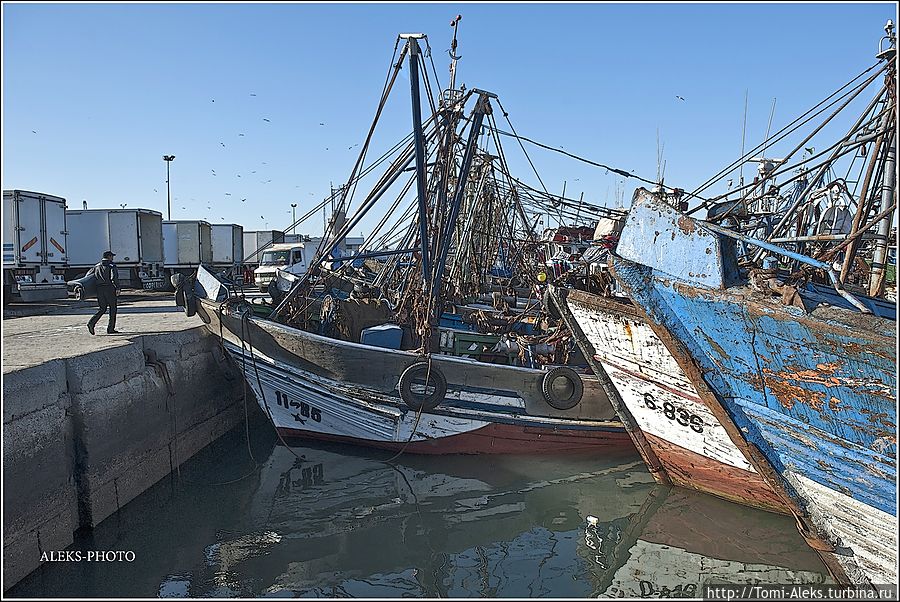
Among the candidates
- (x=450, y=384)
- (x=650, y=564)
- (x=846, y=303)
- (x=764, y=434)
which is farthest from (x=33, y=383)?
(x=846, y=303)

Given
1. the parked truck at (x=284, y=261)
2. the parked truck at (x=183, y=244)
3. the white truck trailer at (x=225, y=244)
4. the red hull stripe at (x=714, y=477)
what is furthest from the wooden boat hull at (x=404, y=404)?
the white truck trailer at (x=225, y=244)

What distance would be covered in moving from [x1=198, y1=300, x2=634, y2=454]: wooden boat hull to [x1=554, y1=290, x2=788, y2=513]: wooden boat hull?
1.25 meters

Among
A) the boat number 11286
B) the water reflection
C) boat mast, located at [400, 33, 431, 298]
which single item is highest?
boat mast, located at [400, 33, 431, 298]

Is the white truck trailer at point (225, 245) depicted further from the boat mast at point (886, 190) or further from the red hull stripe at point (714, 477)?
the boat mast at point (886, 190)

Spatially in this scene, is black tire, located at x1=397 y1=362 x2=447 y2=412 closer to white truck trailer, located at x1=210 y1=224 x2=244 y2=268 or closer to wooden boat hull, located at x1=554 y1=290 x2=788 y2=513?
wooden boat hull, located at x1=554 y1=290 x2=788 y2=513

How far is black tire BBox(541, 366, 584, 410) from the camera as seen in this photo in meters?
7.97

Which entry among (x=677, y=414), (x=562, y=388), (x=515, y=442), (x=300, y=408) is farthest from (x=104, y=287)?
(x=677, y=414)

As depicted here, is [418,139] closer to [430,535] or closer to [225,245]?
[430,535]

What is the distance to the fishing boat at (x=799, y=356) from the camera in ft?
15.7

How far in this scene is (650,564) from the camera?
595 cm

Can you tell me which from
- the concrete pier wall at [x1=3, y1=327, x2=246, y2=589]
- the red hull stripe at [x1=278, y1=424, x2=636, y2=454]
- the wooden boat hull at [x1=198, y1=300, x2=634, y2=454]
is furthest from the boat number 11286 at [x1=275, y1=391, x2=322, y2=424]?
the concrete pier wall at [x1=3, y1=327, x2=246, y2=589]

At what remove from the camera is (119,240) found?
70.1ft

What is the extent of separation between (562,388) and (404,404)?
2036 mm

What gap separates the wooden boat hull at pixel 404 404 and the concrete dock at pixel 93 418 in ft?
3.34
